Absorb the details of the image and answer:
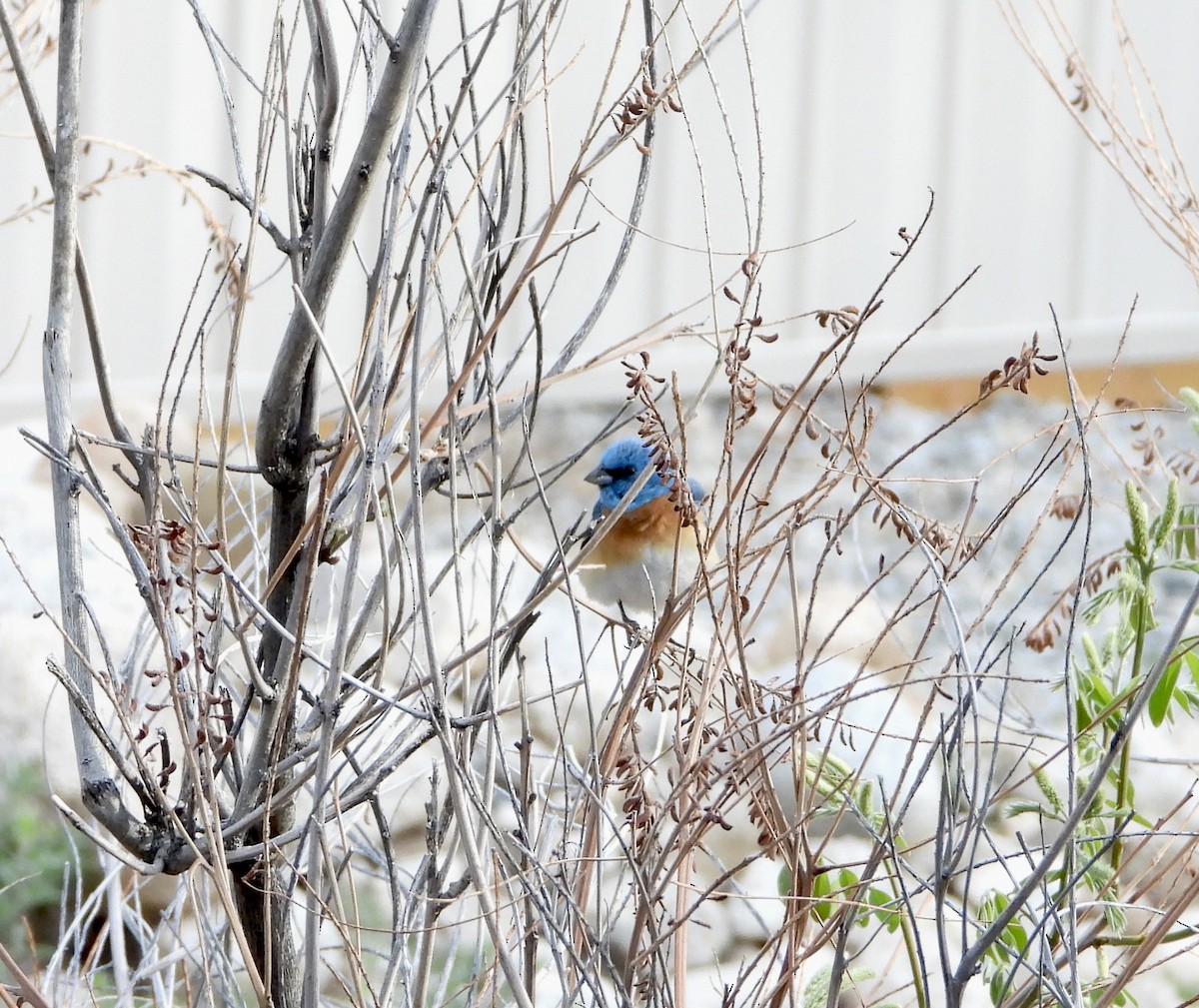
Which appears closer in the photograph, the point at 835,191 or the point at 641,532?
the point at 641,532

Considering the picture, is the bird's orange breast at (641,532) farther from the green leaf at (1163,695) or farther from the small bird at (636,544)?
the green leaf at (1163,695)

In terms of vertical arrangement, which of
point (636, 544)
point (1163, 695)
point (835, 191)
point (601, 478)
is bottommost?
point (1163, 695)

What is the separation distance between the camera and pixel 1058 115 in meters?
5.66

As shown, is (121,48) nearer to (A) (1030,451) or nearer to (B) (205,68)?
(B) (205,68)

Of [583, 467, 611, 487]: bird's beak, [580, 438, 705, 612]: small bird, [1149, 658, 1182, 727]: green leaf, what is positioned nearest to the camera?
[1149, 658, 1182, 727]: green leaf

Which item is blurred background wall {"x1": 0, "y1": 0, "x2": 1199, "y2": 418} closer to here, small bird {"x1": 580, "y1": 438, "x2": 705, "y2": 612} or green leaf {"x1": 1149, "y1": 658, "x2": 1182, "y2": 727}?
small bird {"x1": 580, "y1": 438, "x2": 705, "y2": 612}

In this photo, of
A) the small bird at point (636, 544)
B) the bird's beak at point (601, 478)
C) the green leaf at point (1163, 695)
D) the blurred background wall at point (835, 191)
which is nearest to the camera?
the green leaf at point (1163, 695)

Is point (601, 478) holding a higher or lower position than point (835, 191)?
lower

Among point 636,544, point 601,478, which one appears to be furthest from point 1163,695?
point 601,478

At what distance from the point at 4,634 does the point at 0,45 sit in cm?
144

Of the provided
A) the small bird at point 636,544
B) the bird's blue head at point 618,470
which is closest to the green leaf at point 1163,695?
the small bird at point 636,544

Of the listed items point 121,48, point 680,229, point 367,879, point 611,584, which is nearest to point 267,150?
point 611,584

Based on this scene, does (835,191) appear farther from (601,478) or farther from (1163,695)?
(1163,695)

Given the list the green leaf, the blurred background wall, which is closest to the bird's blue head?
the green leaf
